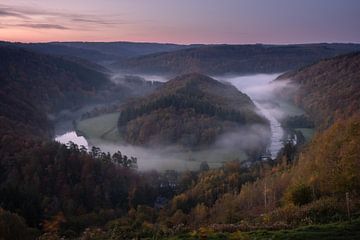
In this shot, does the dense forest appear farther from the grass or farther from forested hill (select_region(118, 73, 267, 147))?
forested hill (select_region(118, 73, 267, 147))

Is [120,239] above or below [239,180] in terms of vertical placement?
above

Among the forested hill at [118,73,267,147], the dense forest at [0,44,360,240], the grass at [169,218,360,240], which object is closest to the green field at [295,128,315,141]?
the dense forest at [0,44,360,240]

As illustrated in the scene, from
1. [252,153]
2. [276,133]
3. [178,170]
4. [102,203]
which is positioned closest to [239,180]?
[102,203]

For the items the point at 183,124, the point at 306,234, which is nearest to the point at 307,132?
the point at 183,124

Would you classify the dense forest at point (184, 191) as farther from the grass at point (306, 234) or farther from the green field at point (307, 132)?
the green field at point (307, 132)

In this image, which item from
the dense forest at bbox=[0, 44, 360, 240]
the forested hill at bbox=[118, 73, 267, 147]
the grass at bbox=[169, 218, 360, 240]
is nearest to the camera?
the grass at bbox=[169, 218, 360, 240]

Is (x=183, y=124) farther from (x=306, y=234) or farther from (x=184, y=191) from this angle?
(x=306, y=234)

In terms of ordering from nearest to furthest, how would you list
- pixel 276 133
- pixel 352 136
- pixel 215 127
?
1. pixel 352 136
2. pixel 215 127
3. pixel 276 133

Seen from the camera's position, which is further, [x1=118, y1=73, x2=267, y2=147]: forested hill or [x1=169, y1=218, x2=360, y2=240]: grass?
[x1=118, y1=73, x2=267, y2=147]: forested hill

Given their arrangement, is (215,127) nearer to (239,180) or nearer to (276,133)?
(276,133)
